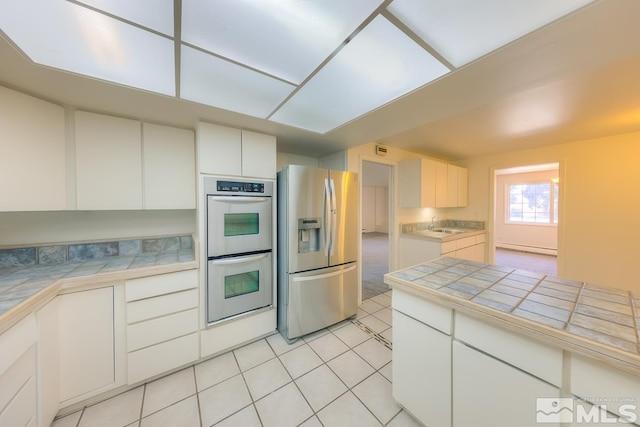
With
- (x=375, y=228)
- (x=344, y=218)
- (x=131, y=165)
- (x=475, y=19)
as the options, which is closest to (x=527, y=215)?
(x=375, y=228)

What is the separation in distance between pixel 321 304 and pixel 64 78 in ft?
8.47

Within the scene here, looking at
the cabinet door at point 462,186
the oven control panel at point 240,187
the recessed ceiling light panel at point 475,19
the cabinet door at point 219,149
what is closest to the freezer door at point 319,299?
the oven control panel at point 240,187

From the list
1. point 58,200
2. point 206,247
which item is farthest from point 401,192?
point 58,200

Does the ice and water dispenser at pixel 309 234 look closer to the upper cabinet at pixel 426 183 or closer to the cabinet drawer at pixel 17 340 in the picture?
the cabinet drawer at pixel 17 340

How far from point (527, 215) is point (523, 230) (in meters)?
0.48

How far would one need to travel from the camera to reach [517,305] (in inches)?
39.0

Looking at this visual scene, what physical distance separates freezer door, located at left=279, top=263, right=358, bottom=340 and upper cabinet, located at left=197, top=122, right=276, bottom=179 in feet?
3.77

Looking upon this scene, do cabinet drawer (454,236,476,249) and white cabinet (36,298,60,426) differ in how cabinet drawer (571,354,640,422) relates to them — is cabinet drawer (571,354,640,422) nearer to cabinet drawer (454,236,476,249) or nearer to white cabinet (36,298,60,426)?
white cabinet (36,298,60,426)

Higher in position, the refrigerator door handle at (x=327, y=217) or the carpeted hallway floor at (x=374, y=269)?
the refrigerator door handle at (x=327, y=217)

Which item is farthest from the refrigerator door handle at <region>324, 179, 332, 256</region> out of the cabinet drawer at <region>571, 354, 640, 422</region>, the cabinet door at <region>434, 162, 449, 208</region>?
the cabinet door at <region>434, 162, 449, 208</region>

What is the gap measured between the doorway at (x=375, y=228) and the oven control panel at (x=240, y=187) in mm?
1722

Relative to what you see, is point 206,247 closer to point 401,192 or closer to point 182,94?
point 182,94

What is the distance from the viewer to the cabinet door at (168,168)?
6.15 feet

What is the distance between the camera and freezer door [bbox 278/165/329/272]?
6.89 ft
